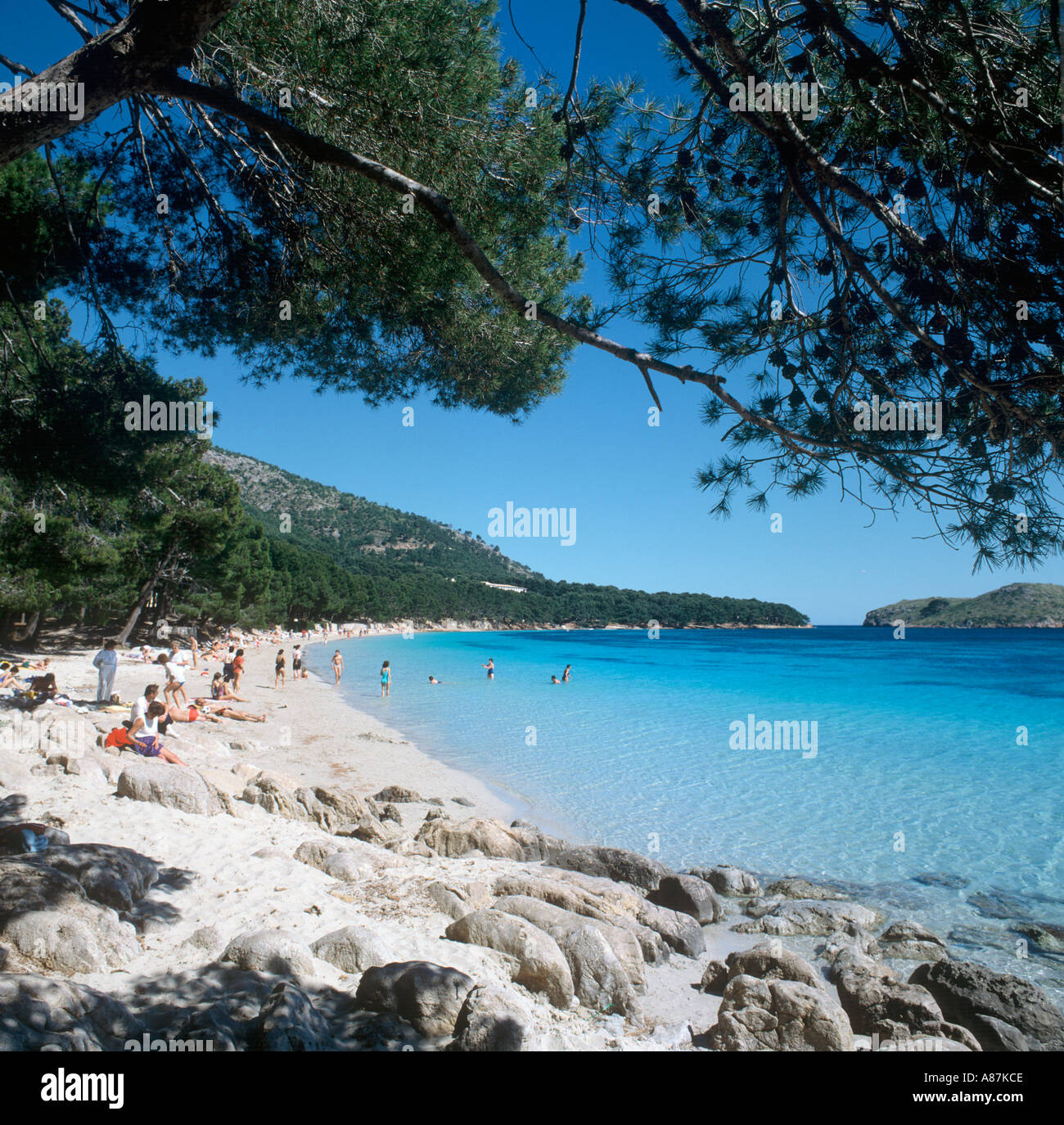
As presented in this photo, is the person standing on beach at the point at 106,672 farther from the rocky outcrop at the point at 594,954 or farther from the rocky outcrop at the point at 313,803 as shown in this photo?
the rocky outcrop at the point at 594,954

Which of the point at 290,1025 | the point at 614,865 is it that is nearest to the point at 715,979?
the point at 614,865

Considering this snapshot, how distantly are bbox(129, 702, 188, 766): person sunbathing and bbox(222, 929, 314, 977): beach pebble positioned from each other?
526 centimetres

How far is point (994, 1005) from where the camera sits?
4.14 m

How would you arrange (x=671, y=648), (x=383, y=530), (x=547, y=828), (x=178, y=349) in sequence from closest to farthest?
(x=178, y=349) → (x=547, y=828) → (x=671, y=648) → (x=383, y=530)

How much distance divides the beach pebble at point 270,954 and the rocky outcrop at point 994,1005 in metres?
4.08

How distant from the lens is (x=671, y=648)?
72.7 metres

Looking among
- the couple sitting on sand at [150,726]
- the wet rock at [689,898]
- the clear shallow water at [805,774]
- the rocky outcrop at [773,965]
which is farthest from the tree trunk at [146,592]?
the rocky outcrop at [773,965]

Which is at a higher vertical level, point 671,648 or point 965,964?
point 965,964

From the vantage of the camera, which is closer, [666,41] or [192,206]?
[666,41]

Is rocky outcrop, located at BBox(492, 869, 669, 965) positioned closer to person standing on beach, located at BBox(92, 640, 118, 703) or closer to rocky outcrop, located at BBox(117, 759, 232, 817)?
rocky outcrop, located at BBox(117, 759, 232, 817)
